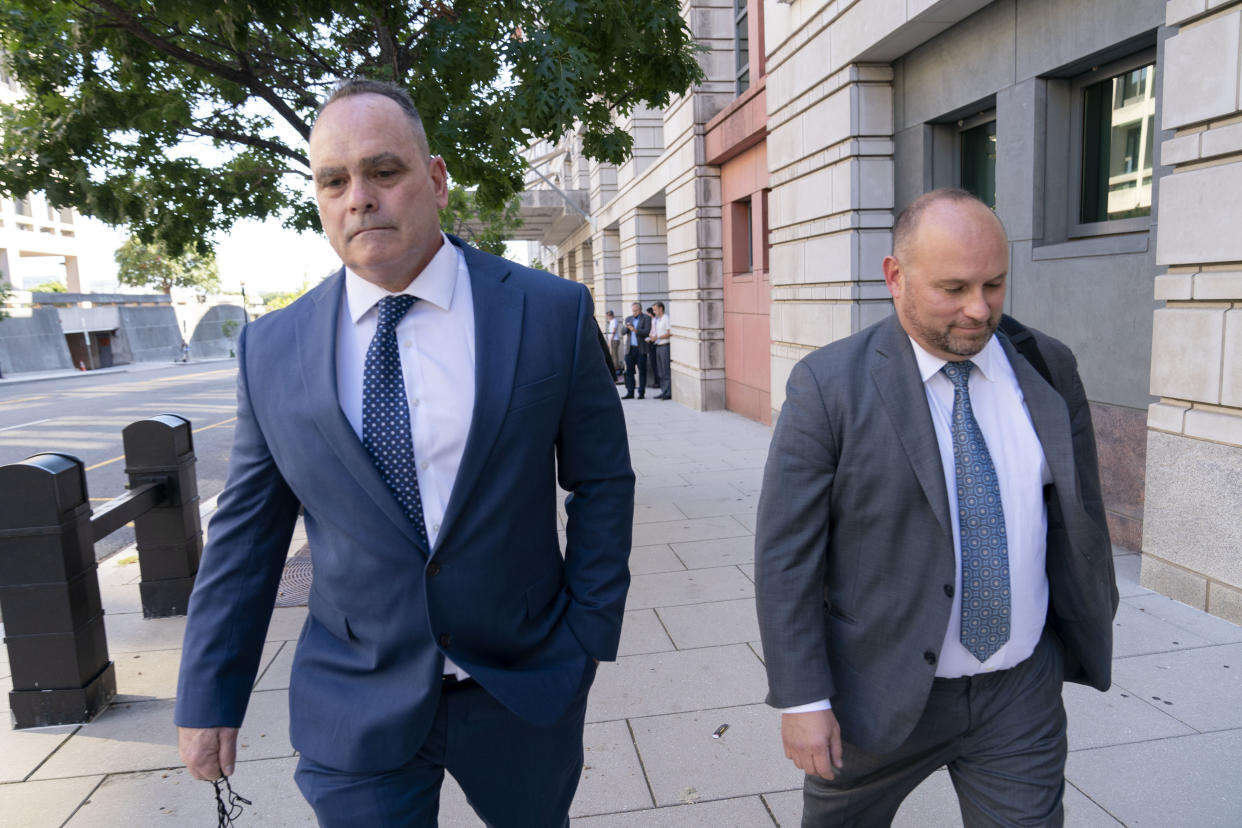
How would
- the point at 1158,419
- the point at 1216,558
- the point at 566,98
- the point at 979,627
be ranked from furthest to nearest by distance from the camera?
the point at 566,98
the point at 1158,419
the point at 1216,558
the point at 979,627

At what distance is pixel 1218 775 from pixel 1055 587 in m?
1.89

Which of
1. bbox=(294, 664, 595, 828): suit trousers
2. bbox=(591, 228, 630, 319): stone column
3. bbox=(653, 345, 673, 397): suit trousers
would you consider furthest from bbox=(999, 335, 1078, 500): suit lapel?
bbox=(591, 228, 630, 319): stone column

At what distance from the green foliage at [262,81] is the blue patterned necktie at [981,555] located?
479 cm

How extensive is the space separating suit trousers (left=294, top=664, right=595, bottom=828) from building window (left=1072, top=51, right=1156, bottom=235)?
17.6 feet

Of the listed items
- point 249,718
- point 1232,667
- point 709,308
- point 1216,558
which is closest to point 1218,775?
point 1232,667

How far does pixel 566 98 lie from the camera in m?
6.03

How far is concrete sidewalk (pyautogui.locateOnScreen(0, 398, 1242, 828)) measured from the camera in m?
3.22

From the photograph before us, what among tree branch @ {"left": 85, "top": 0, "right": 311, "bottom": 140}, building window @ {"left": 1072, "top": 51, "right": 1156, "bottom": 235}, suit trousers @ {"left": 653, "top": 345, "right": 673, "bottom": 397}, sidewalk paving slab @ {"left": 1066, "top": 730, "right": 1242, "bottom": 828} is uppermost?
tree branch @ {"left": 85, "top": 0, "right": 311, "bottom": 140}

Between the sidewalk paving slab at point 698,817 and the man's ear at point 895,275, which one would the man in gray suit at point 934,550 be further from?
the sidewalk paving slab at point 698,817

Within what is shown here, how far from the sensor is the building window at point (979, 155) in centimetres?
759

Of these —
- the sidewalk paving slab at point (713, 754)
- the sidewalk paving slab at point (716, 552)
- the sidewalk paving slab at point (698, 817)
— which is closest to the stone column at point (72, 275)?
the sidewalk paving slab at point (716, 552)

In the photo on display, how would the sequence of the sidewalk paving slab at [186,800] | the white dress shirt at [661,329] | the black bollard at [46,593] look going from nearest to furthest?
the sidewalk paving slab at [186,800] < the black bollard at [46,593] < the white dress shirt at [661,329]

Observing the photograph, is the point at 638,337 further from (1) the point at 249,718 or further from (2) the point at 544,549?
(2) the point at 544,549

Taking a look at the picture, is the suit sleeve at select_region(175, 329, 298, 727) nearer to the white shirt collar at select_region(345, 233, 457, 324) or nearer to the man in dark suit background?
the white shirt collar at select_region(345, 233, 457, 324)
